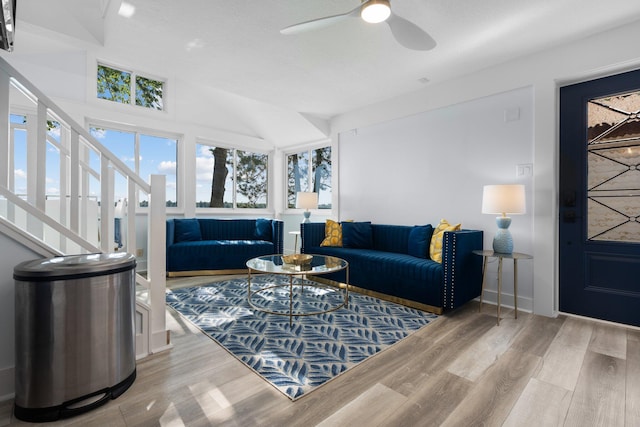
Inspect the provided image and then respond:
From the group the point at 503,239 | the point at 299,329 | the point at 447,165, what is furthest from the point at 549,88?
the point at 299,329

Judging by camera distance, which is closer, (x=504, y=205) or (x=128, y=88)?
(x=504, y=205)

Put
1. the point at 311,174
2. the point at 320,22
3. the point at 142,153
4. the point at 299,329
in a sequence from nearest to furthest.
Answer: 1. the point at 320,22
2. the point at 299,329
3. the point at 142,153
4. the point at 311,174

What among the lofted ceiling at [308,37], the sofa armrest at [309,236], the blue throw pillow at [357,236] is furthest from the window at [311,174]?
the lofted ceiling at [308,37]

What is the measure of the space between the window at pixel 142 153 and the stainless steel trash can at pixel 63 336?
3.40 m

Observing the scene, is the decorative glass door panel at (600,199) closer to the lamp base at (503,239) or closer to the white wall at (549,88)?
the white wall at (549,88)

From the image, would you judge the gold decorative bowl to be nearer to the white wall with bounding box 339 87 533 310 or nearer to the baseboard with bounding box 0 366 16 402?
the white wall with bounding box 339 87 533 310

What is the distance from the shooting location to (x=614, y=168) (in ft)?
8.56

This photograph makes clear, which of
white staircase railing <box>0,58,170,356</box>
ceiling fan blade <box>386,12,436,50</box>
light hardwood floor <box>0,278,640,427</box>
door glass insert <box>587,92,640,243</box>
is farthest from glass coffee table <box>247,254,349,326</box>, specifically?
door glass insert <box>587,92,640,243</box>

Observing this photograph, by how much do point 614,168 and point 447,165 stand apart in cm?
144

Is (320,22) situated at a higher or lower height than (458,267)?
higher

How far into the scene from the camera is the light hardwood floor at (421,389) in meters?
1.41

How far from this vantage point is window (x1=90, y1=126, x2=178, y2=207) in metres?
4.55

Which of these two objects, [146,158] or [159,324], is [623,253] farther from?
[146,158]

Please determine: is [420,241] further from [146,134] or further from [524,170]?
[146,134]
